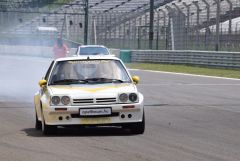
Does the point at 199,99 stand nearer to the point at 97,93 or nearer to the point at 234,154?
the point at 97,93

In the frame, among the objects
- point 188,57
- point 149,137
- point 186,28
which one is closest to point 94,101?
point 149,137

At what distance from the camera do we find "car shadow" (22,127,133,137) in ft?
35.6

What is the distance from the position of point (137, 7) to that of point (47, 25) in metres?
9.76

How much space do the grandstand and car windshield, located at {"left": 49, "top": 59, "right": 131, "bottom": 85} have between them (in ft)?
80.9

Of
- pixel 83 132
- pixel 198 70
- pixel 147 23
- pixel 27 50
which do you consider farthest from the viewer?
pixel 27 50

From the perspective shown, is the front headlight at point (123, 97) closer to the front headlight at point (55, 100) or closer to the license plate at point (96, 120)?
the license plate at point (96, 120)

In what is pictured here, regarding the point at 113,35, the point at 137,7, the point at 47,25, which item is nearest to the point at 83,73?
the point at 113,35

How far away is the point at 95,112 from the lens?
1056cm

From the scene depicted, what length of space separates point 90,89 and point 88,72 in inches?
35.7

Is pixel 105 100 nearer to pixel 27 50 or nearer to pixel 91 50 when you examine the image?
pixel 91 50

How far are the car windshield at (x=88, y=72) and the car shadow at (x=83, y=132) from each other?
2.47 feet

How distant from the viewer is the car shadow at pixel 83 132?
10.9 metres

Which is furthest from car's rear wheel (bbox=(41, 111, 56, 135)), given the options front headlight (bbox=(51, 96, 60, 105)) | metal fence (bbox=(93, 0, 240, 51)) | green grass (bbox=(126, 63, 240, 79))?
metal fence (bbox=(93, 0, 240, 51))

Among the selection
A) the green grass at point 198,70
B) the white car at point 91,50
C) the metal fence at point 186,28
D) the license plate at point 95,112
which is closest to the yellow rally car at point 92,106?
the license plate at point 95,112
